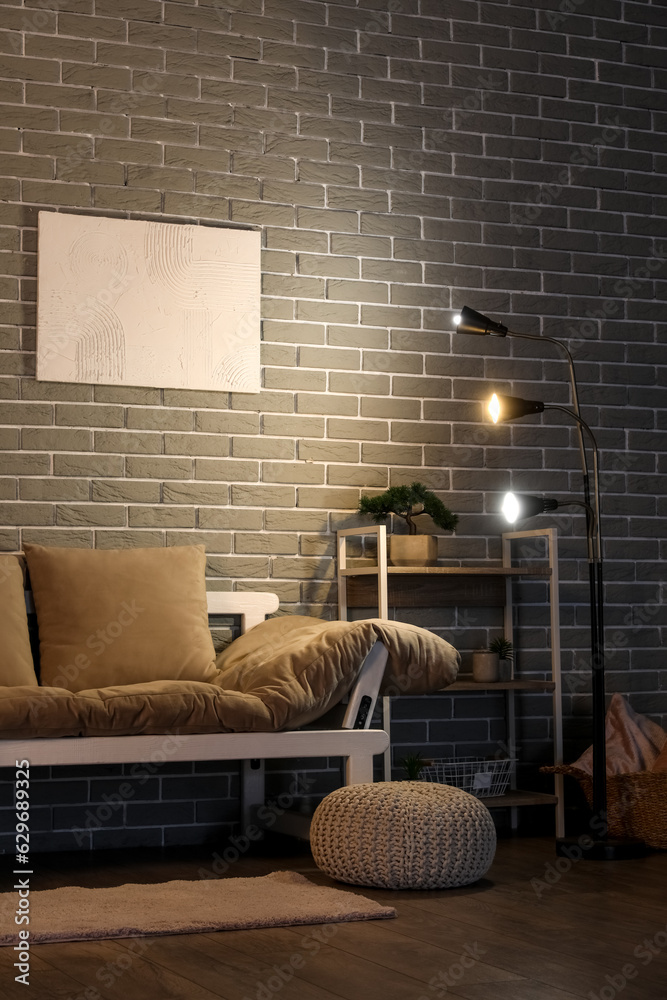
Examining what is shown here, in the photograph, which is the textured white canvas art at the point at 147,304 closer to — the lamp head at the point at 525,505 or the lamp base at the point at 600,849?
the lamp head at the point at 525,505

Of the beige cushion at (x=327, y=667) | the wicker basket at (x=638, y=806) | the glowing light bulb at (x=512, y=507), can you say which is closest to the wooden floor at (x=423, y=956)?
the beige cushion at (x=327, y=667)

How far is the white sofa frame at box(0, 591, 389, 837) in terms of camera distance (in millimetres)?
3078

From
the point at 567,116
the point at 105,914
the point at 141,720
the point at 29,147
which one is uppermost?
the point at 567,116

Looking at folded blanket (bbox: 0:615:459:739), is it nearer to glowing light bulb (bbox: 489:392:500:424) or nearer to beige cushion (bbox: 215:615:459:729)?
beige cushion (bbox: 215:615:459:729)

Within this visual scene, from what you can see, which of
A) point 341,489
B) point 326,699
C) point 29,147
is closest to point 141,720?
point 326,699

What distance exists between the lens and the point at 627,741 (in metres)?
4.06

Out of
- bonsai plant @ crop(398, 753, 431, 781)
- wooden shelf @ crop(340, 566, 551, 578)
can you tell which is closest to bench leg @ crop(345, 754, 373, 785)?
bonsai plant @ crop(398, 753, 431, 781)

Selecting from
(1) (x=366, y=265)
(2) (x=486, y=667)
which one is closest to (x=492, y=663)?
(2) (x=486, y=667)

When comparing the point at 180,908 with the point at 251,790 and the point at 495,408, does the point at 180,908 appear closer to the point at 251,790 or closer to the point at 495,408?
the point at 251,790

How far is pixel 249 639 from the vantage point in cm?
370

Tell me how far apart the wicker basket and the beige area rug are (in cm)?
121

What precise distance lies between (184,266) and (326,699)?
1594 mm

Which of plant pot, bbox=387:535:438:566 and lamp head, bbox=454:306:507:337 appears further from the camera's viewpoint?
plant pot, bbox=387:535:438:566

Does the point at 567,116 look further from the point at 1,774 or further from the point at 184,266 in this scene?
the point at 1,774
